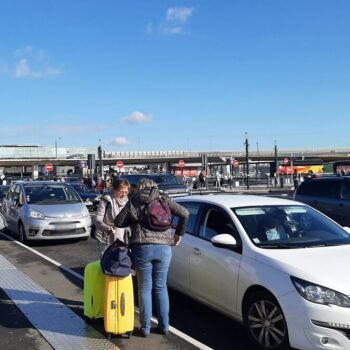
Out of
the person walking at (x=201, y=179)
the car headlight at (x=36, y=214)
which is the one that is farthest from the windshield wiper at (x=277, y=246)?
the person walking at (x=201, y=179)

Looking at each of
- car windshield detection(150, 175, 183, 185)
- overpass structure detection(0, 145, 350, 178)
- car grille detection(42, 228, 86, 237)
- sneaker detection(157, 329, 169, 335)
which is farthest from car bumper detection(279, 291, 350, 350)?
overpass structure detection(0, 145, 350, 178)

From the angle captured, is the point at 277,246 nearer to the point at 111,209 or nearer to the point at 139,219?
the point at 139,219

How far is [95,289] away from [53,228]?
23.4 feet

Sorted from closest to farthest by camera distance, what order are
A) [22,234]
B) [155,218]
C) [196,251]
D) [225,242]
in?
[155,218]
[225,242]
[196,251]
[22,234]

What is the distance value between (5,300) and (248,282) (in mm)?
3658

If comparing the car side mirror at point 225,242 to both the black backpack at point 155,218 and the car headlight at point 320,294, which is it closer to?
the black backpack at point 155,218

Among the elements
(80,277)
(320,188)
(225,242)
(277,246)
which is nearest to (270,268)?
(277,246)

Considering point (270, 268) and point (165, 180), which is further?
point (165, 180)

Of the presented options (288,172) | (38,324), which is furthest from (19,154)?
(38,324)

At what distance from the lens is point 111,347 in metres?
5.10

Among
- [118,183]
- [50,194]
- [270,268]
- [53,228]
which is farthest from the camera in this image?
[50,194]

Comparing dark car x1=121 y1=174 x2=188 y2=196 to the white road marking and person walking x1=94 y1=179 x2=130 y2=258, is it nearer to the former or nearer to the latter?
the white road marking

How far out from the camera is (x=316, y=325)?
14.5 feet

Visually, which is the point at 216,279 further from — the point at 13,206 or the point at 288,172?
the point at 288,172
